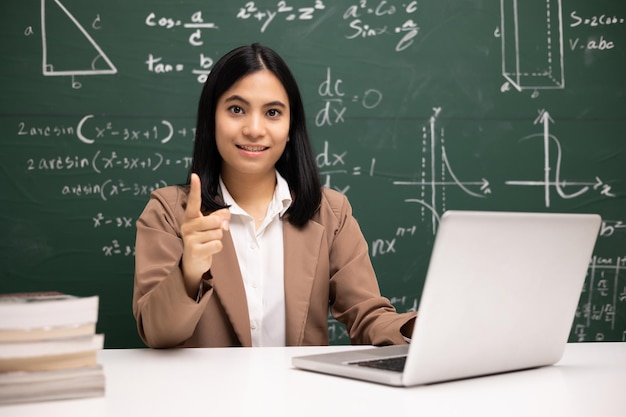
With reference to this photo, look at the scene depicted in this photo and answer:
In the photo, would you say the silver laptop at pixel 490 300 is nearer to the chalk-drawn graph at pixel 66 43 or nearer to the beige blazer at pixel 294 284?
the beige blazer at pixel 294 284

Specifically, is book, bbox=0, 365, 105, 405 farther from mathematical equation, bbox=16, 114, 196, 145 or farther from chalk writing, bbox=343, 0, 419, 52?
chalk writing, bbox=343, 0, 419, 52

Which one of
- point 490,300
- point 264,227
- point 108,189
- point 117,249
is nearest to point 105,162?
point 108,189

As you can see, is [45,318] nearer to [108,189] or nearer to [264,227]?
[264,227]

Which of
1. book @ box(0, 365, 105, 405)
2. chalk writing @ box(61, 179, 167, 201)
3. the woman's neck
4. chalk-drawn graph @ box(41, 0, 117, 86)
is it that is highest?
chalk-drawn graph @ box(41, 0, 117, 86)

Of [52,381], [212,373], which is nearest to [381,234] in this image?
[212,373]

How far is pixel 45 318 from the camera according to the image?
102 centimetres

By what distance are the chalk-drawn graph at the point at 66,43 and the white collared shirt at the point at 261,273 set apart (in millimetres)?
949

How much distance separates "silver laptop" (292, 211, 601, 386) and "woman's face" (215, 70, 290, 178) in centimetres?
93

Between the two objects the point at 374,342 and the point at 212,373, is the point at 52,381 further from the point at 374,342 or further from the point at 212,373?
the point at 374,342

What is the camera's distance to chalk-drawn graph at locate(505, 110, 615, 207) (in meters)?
2.93

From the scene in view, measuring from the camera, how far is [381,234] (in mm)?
2855

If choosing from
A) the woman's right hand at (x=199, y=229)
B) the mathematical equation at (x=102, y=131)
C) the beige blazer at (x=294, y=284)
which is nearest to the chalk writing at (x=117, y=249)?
the mathematical equation at (x=102, y=131)

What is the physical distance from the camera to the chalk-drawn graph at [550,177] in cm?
293

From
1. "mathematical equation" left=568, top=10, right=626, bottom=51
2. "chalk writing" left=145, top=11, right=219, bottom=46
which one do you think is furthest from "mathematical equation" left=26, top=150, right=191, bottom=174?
"mathematical equation" left=568, top=10, right=626, bottom=51
